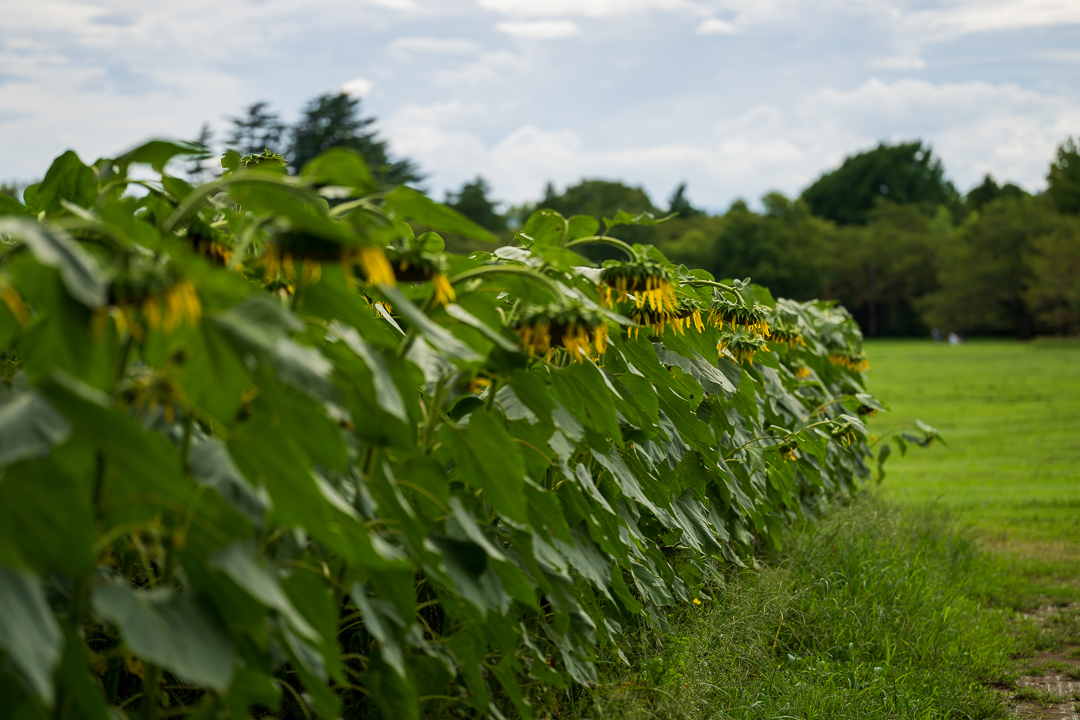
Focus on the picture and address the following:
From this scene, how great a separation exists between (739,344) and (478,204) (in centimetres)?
6320

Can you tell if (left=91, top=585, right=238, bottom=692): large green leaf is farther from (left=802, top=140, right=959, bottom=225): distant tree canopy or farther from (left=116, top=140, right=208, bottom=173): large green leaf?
(left=802, top=140, right=959, bottom=225): distant tree canopy

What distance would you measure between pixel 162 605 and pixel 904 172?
A: 9473cm

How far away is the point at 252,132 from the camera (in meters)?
52.9

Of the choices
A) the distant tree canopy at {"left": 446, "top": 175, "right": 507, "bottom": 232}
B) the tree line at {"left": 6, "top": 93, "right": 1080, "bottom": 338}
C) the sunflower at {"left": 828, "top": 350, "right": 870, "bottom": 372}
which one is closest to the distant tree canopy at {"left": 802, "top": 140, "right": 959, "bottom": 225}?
the tree line at {"left": 6, "top": 93, "right": 1080, "bottom": 338}

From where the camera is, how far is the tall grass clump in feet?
9.30

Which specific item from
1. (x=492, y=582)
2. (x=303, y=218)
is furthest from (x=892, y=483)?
(x=303, y=218)

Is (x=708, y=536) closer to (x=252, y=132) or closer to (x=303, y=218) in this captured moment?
(x=303, y=218)

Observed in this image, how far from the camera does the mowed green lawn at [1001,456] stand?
6.82 metres

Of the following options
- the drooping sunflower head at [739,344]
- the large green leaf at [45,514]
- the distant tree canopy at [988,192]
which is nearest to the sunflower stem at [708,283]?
the drooping sunflower head at [739,344]

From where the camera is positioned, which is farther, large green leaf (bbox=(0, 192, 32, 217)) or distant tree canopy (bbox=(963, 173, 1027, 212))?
distant tree canopy (bbox=(963, 173, 1027, 212))

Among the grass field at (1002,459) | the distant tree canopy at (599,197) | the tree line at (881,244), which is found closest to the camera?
the grass field at (1002,459)

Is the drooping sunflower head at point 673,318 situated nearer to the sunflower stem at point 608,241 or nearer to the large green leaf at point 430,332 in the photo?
the sunflower stem at point 608,241

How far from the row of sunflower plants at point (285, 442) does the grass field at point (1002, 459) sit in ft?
15.6

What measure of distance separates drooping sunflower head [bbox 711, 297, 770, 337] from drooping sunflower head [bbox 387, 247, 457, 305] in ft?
5.52
